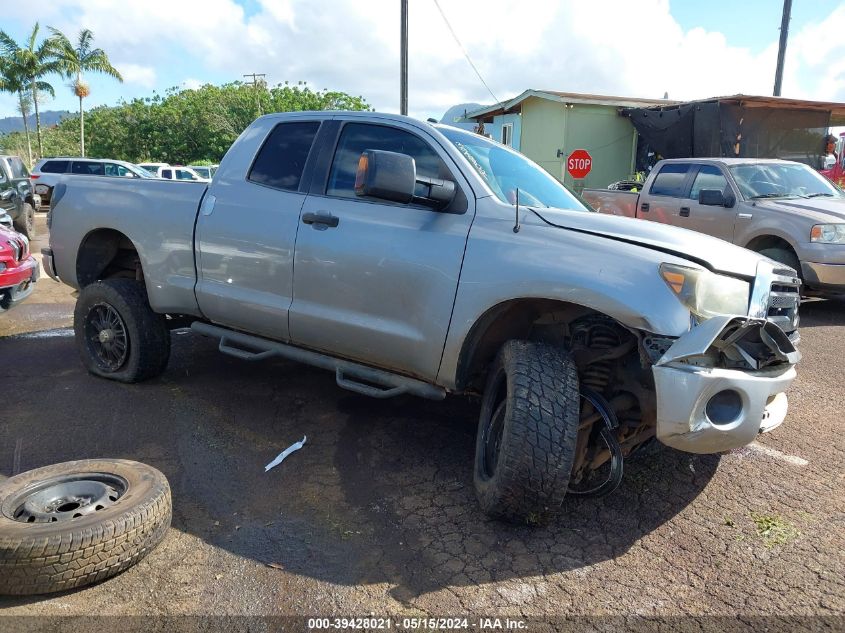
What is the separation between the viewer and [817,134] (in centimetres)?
1522

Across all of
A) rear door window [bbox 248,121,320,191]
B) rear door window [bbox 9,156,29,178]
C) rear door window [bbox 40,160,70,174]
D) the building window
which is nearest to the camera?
rear door window [bbox 248,121,320,191]

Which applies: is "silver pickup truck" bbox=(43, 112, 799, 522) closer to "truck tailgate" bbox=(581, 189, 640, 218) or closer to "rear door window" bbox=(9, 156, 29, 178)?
"truck tailgate" bbox=(581, 189, 640, 218)

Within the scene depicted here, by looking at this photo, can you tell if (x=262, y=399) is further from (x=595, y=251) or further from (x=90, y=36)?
(x=90, y=36)

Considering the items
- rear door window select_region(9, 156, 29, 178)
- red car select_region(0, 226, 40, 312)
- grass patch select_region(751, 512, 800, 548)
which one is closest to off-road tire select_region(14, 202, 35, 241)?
rear door window select_region(9, 156, 29, 178)

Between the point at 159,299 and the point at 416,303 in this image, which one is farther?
the point at 159,299

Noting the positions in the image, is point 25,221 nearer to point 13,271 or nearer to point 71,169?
point 71,169

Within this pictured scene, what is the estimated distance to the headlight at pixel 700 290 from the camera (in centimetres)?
290

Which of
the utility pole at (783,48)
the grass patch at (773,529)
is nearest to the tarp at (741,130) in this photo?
the utility pole at (783,48)

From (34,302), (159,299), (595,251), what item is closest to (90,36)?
(34,302)

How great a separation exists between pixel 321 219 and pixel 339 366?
87 centimetres

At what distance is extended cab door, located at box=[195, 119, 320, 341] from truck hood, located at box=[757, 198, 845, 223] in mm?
5923

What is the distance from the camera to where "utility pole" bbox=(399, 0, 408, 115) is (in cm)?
1480

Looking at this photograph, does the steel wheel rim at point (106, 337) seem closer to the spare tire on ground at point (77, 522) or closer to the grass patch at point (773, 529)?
the spare tire on ground at point (77, 522)

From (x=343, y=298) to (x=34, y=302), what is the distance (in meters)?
6.32
